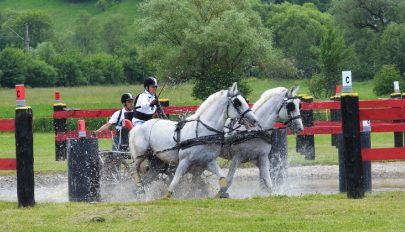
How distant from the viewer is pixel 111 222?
33.8 feet

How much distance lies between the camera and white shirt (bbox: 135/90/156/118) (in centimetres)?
1475

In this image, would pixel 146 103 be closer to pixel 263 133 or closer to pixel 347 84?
pixel 263 133

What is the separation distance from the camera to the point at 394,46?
8250cm

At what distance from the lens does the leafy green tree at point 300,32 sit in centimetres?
10200

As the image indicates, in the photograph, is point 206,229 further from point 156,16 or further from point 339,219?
point 156,16

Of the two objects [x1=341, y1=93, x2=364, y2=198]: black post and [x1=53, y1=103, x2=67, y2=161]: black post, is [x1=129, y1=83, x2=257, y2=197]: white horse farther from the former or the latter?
[x1=53, y1=103, x2=67, y2=161]: black post

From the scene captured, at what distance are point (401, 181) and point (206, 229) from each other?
7.92 metres

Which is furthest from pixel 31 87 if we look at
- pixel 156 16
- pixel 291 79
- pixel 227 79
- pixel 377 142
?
pixel 377 142

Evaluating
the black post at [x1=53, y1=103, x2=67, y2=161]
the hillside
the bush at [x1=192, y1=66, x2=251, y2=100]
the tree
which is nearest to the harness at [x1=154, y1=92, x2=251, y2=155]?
the black post at [x1=53, y1=103, x2=67, y2=161]

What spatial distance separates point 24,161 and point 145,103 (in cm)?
324

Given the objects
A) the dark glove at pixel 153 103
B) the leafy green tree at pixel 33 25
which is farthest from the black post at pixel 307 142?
the leafy green tree at pixel 33 25

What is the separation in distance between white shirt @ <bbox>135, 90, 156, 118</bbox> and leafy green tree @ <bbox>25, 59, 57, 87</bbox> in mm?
71519

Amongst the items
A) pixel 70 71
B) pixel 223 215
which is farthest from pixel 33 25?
pixel 223 215

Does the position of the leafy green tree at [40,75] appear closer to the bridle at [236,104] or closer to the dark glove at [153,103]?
the dark glove at [153,103]
